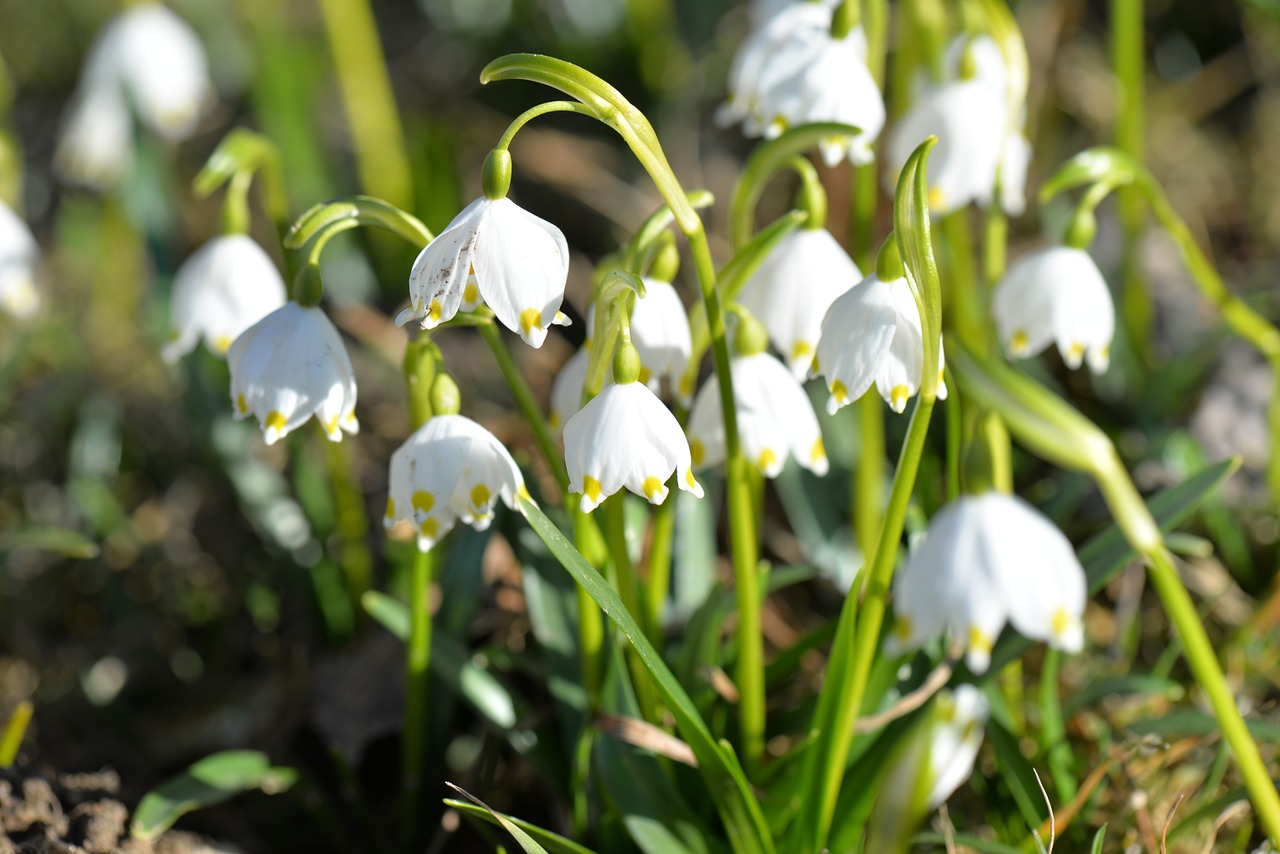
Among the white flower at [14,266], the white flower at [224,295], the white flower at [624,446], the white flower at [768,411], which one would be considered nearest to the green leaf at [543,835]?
the white flower at [624,446]

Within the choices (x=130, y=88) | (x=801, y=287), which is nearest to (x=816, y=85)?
(x=801, y=287)

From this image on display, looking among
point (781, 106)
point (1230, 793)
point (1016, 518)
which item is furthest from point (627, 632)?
point (1230, 793)

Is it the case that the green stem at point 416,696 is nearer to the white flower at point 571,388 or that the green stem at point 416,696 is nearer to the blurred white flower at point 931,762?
the white flower at point 571,388

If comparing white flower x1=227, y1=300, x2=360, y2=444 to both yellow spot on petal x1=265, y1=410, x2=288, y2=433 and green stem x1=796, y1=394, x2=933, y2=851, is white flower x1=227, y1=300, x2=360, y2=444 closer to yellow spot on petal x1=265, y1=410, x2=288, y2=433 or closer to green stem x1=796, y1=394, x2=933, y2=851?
yellow spot on petal x1=265, y1=410, x2=288, y2=433

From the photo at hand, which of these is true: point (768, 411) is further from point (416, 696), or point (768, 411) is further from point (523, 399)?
point (416, 696)

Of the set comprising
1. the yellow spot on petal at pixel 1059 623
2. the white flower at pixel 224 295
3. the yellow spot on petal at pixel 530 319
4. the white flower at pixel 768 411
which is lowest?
the yellow spot on petal at pixel 1059 623

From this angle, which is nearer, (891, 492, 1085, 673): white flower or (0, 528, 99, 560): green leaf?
(891, 492, 1085, 673): white flower

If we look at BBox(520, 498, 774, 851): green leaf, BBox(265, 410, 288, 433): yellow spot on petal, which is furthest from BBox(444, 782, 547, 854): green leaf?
BBox(265, 410, 288, 433): yellow spot on petal
